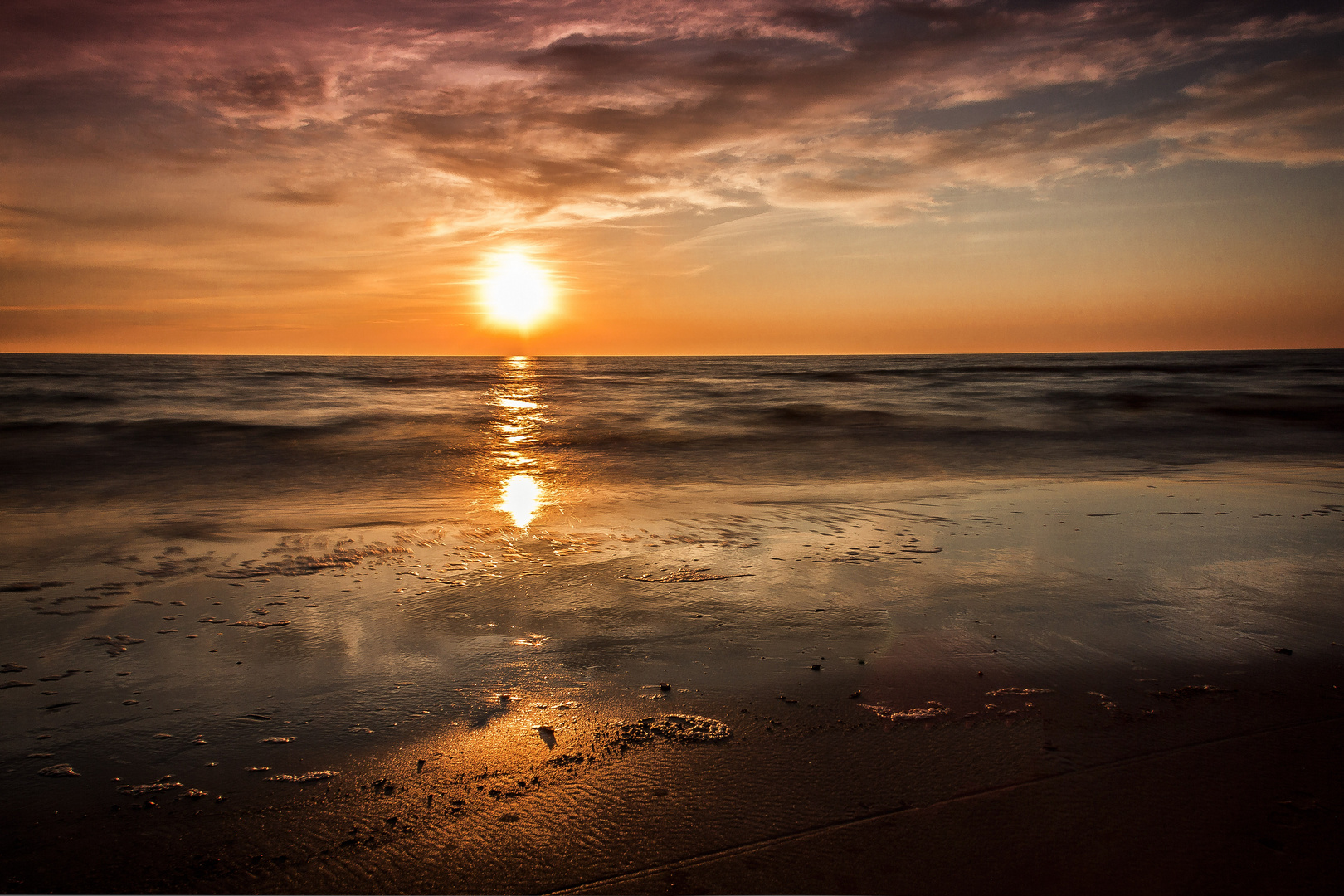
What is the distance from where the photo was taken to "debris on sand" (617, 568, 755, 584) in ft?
16.2

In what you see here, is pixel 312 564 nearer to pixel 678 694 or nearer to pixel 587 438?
pixel 678 694

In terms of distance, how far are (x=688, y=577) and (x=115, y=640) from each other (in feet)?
10.7

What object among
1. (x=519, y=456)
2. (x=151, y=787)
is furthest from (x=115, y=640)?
(x=519, y=456)

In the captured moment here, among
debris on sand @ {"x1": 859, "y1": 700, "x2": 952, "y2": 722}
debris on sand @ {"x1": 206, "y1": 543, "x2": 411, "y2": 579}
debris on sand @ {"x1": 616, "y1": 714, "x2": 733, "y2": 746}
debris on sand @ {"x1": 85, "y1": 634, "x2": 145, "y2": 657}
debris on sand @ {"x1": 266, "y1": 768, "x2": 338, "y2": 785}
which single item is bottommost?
debris on sand @ {"x1": 266, "y1": 768, "x2": 338, "y2": 785}

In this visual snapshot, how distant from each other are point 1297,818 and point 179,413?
2388 centimetres

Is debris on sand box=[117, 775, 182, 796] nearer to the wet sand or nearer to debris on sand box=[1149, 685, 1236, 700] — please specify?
the wet sand

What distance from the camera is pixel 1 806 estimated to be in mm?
2436

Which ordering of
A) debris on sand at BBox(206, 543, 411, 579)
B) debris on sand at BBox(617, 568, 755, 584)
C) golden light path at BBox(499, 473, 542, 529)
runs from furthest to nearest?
golden light path at BBox(499, 473, 542, 529) → debris on sand at BBox(206, 543, 411, 579) → debris on sand at BBox(617, 568, 755, 584)

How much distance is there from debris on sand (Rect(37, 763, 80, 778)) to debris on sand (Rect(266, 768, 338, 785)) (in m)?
0.71

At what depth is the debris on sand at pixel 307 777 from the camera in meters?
2.60

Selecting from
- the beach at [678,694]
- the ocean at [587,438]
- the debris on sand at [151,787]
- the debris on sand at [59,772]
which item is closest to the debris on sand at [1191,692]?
the beach at [678,694]

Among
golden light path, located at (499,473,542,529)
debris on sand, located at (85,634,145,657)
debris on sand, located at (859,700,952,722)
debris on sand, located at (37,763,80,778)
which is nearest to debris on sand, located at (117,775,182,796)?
debris on sand, located at (37,763,80,778)

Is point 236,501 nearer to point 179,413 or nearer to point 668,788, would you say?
point 668,788

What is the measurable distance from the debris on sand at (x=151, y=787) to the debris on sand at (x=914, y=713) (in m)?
2.63
